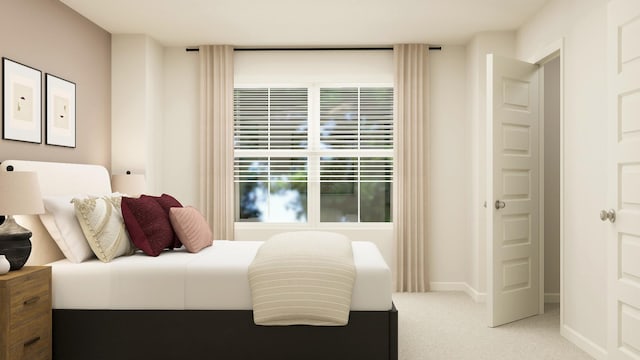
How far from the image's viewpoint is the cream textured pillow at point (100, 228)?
2.82m

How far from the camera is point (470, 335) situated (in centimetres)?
340

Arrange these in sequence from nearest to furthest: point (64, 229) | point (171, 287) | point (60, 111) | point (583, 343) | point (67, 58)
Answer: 1. point (171, 287)
2. point (64, 229)
3. point (583, 343)
4. point (60, 111)
5. point (67, 58)

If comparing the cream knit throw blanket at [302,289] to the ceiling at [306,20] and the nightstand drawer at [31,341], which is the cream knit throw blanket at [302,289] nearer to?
the nightstand drawer at [31,341]

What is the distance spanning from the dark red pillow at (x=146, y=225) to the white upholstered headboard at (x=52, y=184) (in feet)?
1.68

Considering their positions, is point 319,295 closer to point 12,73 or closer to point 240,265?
point 240,265

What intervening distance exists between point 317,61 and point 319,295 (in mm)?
3077

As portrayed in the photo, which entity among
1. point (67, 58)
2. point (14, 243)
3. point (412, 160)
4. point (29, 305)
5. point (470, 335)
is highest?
point (67, 58)

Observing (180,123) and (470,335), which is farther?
(180,123)

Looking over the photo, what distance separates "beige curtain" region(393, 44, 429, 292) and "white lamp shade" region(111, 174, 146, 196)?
2.60m

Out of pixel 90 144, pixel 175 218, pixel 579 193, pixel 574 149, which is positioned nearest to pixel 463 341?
pixel 579 193

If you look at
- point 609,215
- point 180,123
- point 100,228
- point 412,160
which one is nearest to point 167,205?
point 100,228

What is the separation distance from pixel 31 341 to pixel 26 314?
6.5 inches

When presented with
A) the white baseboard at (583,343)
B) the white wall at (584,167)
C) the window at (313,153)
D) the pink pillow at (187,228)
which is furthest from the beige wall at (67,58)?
the white baseboard at (583,343)

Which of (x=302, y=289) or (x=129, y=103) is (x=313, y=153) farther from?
(x=302, y=289)
